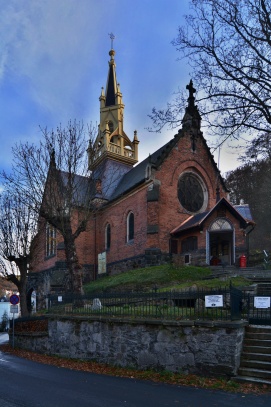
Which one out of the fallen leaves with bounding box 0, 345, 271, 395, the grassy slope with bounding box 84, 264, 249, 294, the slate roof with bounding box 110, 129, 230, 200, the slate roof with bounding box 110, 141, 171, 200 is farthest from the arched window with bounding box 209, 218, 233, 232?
the fallen leaves with bounding box 0, 345, 271, 395

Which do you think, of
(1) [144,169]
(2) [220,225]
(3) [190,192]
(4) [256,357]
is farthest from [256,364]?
(1) [144,169]

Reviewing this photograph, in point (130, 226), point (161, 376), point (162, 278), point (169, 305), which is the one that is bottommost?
point (161, 376)

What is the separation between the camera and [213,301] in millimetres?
10109

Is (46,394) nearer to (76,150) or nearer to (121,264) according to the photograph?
(76,150)

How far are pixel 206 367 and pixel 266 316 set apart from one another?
2.36m

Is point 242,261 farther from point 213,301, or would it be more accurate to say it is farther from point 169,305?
point 213,301

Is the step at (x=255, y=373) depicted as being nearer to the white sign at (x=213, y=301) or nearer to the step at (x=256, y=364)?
the step at (x=256, y=364)

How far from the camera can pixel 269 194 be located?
4403cm

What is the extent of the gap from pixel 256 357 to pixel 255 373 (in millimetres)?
Answer: 510

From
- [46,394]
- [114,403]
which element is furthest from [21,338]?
[114,403]

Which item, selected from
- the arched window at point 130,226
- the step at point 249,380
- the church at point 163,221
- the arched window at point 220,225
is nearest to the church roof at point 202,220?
the church at point 163,221

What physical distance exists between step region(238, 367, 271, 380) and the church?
14.2 metres

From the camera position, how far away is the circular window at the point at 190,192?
97.7ft

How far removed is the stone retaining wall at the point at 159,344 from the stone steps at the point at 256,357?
8.2 inches
